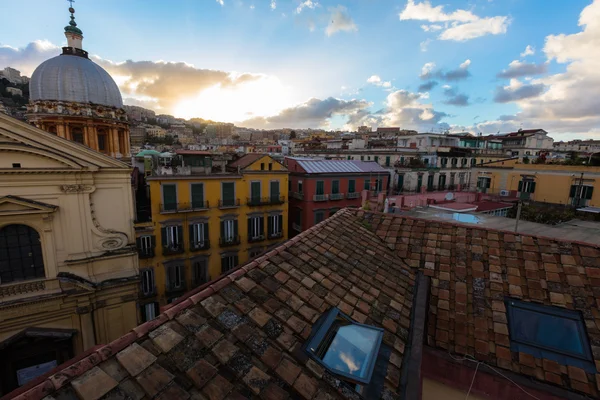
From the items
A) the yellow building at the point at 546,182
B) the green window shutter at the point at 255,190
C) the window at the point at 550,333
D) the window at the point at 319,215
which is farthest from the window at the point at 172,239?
the yellow building at the point at 546,182

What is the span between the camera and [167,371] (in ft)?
9.34

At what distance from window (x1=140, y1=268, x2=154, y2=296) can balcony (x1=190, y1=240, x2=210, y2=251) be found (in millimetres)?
3012

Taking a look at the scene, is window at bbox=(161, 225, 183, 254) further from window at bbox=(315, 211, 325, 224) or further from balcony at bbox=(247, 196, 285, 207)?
window at bbox=(315, 211, 325, 224)

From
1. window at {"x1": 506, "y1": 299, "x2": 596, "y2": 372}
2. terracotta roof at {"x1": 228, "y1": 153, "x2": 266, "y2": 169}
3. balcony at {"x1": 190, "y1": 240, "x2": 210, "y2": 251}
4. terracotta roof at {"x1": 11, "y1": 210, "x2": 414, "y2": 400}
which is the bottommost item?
balcony at {"x1": 190, "y1": 240, "x2": 210, "y2": 251}

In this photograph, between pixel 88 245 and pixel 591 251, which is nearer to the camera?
pixel 591 251

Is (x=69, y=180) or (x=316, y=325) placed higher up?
(x=69, y=180)

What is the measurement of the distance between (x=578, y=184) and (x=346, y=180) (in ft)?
64.8

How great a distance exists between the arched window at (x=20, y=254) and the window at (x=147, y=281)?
6.37 m

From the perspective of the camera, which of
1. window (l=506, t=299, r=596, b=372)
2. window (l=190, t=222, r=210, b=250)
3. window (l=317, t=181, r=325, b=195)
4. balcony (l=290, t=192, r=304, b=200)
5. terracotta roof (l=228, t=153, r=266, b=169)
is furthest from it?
balcony (l=290, t=192, r=304, b=200)

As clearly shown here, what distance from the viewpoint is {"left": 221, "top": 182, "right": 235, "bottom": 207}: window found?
70.7 ft

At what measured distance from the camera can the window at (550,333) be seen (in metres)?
4.65

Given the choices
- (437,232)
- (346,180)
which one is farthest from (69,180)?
(346,180)

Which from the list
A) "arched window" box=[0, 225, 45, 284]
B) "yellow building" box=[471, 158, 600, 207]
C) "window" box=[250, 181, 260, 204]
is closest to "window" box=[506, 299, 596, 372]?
"arched window" box=[0, 225, 45, 284]

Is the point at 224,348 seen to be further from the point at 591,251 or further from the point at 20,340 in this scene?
the point at 20,340
